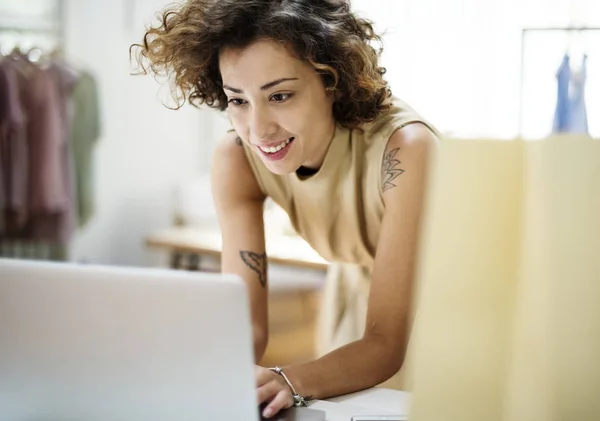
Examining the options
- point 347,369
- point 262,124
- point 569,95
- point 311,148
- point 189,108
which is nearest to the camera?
point 347,369

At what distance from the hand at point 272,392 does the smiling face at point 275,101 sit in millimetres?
383

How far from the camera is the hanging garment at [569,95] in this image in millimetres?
3314

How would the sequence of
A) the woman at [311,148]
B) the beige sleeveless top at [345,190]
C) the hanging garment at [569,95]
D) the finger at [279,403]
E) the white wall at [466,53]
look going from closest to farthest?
the finger at [279,403] < the woman at [311,148] < the beige sleeveless top at [345,190] < the hanging garment at [569,95] < the white wall at [466,53]

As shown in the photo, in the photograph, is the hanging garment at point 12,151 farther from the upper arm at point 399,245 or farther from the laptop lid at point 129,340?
the laptop lid at point 129,340

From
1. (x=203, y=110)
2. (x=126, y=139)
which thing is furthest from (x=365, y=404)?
(x=126, y=139)

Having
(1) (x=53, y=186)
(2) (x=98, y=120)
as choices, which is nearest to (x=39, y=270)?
(1) (x=53, y=186)

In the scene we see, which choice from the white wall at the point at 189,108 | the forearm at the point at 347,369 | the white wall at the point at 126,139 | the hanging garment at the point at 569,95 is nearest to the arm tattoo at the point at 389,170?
the forearm at the point at 347,369

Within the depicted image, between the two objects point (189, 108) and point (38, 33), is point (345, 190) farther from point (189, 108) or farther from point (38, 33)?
point (189, 108)

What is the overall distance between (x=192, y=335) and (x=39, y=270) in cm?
16

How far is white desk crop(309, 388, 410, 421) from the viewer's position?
95cm

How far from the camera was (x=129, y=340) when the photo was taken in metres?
0.71

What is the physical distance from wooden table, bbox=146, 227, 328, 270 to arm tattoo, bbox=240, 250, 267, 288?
1.28 m

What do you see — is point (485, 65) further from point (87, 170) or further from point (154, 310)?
point (154, 310)

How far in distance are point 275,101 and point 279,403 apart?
481mm
